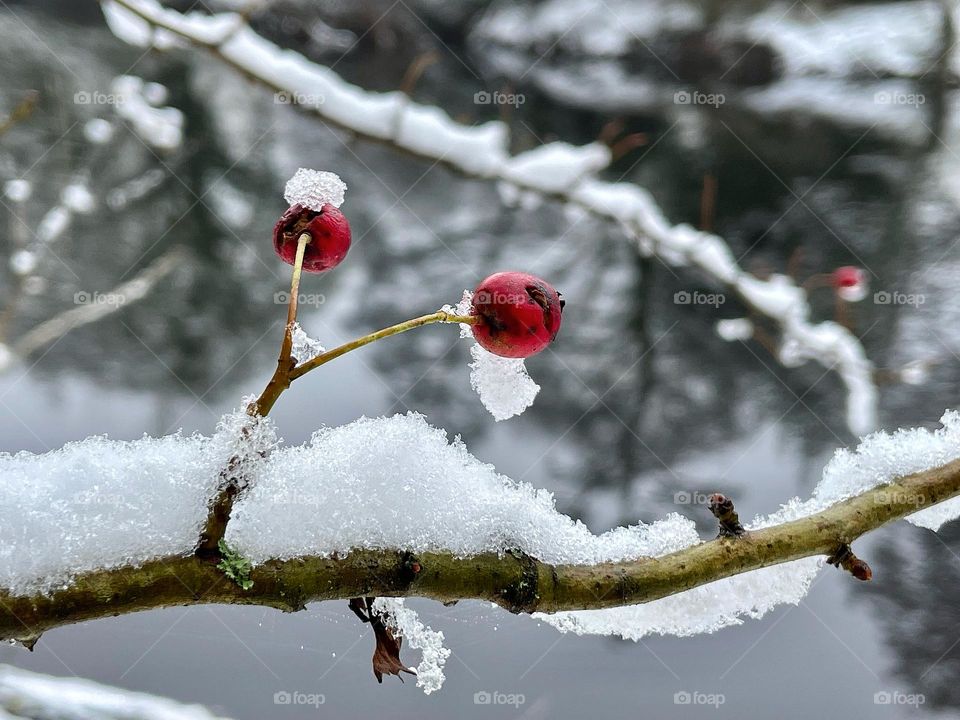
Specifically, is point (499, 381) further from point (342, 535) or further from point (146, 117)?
point (146, 117)

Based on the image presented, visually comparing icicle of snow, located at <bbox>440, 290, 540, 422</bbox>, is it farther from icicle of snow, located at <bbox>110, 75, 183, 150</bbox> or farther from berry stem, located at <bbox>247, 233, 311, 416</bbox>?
icicle of snow, located at <bbox>110, 75, 183, 150</bbox>

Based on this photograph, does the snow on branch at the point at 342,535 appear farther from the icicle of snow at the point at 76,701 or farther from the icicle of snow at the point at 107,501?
the icicle of snow at the point at 76,701

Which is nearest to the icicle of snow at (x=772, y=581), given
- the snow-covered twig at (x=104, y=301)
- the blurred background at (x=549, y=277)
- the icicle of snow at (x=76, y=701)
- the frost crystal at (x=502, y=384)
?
the frost crystal at (x=502, y=384)

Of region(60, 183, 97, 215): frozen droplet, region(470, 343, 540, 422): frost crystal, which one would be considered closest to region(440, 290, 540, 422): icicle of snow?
region(470, 343, 540, 422): frost crystal

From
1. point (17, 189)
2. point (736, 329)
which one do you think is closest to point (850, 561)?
point (736, 329)

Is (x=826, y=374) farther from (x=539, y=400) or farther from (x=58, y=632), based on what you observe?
(x=58, y=632)
